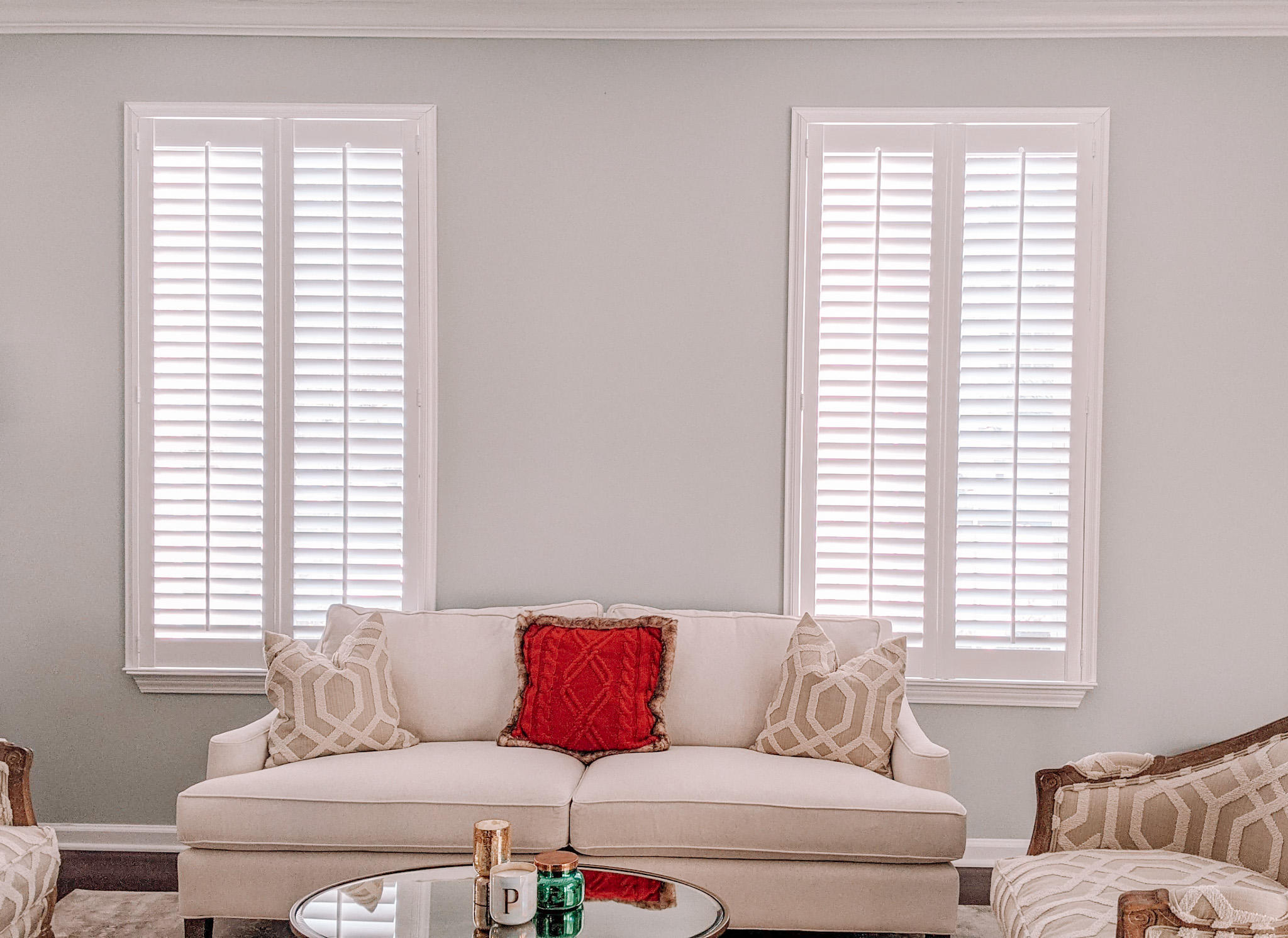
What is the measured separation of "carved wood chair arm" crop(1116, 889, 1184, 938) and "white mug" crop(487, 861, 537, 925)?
1.13 meters

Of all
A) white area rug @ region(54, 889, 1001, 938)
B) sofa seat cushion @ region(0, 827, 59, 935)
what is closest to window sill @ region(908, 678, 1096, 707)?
white area rug @ region(54, 889, 1001, 938)

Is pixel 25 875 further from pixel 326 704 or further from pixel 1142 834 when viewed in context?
pixel 1142 834

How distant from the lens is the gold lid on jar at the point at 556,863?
214 centimetres

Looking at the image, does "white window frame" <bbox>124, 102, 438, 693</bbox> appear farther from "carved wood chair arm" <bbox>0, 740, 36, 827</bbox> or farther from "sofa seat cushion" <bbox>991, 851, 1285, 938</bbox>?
"sofa seat cushion" <bbox>991, 851, 1285, 938</bbox>

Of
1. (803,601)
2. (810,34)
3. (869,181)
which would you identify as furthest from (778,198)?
(803,601)

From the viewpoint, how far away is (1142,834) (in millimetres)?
2490

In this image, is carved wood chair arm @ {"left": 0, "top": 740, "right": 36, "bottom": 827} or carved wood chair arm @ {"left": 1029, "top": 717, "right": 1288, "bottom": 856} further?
carved wood chair arm @ {"left": 0, "top": 740, "right": 36, "bottom": 827}

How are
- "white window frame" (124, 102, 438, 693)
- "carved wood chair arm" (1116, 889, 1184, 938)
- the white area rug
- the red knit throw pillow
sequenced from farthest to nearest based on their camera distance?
"white window frame" (124, 102, 438, 693) < the red knit throw pillow < the white area rug < "carved wood chair arm" (1116, 889, 1184, 938)

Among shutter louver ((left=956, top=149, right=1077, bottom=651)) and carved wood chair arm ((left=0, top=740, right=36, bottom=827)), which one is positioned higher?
shutter louver ((left=956, top=149, right=1077, bottom=651))

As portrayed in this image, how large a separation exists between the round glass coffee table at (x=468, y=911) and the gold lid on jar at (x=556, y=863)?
9cm

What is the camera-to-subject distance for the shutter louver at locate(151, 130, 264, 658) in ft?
12.1

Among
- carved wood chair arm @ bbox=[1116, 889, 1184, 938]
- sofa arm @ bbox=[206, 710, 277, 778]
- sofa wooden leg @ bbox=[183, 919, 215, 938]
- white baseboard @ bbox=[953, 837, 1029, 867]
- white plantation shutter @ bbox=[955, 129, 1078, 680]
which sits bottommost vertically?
white baseboard @ bbox=[953, 837, 1029, 867]

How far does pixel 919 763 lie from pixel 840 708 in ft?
0.92

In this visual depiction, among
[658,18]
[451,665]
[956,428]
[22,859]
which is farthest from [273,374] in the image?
[956,428]
